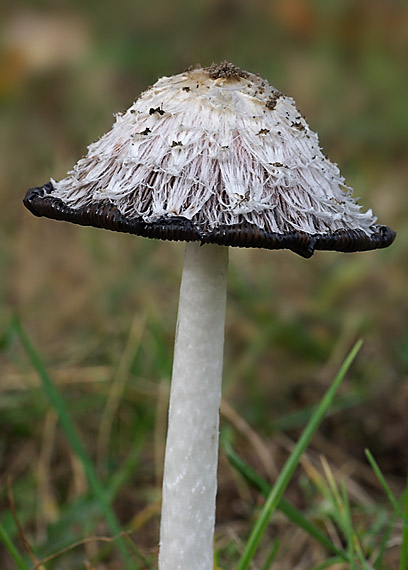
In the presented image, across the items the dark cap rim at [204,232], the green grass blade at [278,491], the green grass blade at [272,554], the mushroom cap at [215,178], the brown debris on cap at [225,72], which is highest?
the brown debris on cap at [225,72]

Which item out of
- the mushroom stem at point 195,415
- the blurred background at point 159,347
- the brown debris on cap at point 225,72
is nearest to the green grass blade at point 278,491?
the mushroom stem at point 195,415

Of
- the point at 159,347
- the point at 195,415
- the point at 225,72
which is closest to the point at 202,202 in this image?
the point at 225,72

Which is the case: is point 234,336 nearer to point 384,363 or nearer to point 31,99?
point 384,363

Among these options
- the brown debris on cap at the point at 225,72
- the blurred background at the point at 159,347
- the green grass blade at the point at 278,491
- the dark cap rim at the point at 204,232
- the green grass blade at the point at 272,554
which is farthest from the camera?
the blurred background at the point at 159,347

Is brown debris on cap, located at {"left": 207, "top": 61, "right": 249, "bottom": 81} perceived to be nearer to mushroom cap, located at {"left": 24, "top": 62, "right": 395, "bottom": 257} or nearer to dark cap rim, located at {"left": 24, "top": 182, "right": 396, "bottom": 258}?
mushroom cap, located at {"left": 24, "top": 62, "right": 395, "bottom": 257}

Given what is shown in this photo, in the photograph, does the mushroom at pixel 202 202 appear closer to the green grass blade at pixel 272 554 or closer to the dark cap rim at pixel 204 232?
the dark cap rim at pixel 204 232

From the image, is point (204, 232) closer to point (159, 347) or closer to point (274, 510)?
point (274, 510)

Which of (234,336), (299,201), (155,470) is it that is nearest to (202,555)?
(299,201)

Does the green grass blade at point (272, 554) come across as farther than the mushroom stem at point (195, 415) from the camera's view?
Yes
